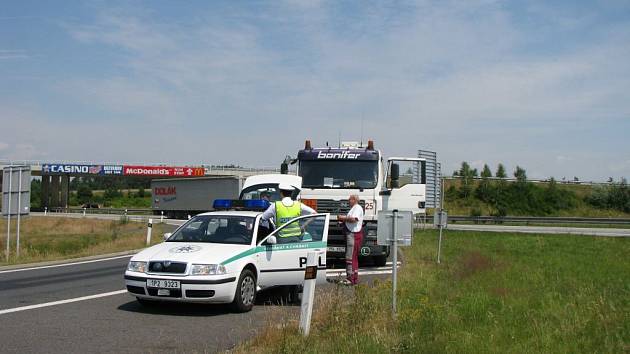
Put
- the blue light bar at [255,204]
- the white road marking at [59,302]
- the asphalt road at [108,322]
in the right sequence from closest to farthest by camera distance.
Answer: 1. the asphalt road at [108,322]
2. the white road marking at [59,302]
3. the blue light bar at [255,204]

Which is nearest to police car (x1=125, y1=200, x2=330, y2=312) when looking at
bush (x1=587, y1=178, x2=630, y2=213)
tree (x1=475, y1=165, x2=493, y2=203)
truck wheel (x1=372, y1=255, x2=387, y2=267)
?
truck wheel (x1=372, y1=255, x2=387, y2=267)

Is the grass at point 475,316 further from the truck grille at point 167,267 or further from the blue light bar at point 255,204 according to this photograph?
the blue light bar at point 255,204

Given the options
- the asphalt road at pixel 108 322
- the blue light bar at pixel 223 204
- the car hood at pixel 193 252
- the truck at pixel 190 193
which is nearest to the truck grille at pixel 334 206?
the blue light bar at pixel 223 204

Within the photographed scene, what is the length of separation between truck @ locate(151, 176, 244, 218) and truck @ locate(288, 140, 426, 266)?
117ft

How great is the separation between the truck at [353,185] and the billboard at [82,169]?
61.3 meters

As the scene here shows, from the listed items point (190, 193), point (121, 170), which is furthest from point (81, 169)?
point (190, 193)

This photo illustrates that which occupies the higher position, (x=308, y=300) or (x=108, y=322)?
(x=308, y=300)

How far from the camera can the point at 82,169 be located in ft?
243

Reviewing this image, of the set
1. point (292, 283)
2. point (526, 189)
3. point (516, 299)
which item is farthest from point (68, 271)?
point (526, 189)

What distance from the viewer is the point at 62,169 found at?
7312cm

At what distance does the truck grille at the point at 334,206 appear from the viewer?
1641cm

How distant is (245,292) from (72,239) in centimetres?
2732

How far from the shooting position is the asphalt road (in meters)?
7.93

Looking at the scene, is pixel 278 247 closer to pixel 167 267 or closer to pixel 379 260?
pixel 167 267
